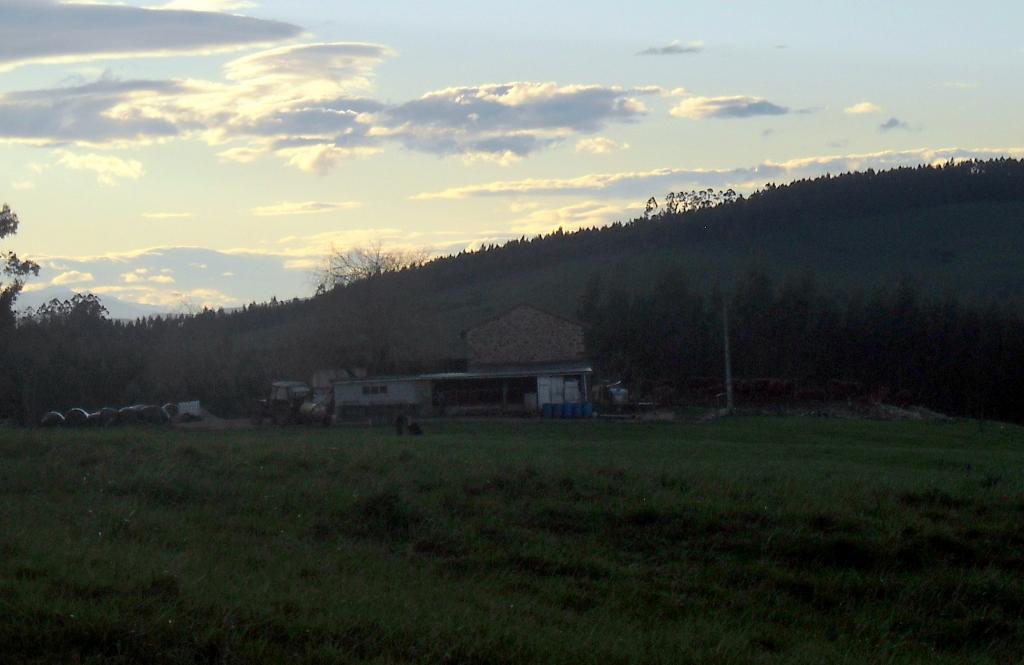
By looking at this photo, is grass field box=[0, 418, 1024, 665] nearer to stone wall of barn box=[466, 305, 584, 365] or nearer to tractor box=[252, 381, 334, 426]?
tractor box=[252, 381, 334, 426]

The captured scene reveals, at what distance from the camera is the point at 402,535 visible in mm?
12375

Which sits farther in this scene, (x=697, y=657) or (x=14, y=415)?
(x=14, y=415)

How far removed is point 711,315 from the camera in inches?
3573

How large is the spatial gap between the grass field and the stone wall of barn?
58.7 m

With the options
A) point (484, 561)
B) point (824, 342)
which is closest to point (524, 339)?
point (824, 342)

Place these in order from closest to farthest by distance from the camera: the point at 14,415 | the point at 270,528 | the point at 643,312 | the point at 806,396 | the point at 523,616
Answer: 1. the point at 523,616
2. the point at 270,528
3. the point at 14,415
4. the point at 806,396
5. the point at 643,312

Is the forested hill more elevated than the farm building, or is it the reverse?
the forested hill

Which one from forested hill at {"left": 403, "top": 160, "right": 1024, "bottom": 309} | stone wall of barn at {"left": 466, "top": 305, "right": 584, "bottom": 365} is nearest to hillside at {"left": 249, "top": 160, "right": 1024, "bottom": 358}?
forested hill at {"left": 403, "top": 160, "right": 1024, "bottom": 309}

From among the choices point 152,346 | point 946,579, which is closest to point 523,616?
point 946,579

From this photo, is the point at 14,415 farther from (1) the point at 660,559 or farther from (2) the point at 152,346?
(1) the point at 660,559

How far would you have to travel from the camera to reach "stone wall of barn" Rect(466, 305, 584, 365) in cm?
7688

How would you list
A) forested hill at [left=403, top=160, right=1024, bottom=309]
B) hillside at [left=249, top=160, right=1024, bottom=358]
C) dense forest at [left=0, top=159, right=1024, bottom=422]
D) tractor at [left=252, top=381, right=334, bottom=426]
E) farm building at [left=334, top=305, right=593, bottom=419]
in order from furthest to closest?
forested hill at [left=403, top=160, right=1024, bottom=309], hillside at [left=249, top=160, right=1024, bottom=358], dense forest at [left=0, top=159, right=1024, bottom=422], farm building at [left=334, top=305, right=593, bottom=419], tractor at [left=252, top=381, right=334, bottom=426]

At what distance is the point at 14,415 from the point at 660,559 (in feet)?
179

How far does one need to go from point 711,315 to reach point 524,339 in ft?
67.0
